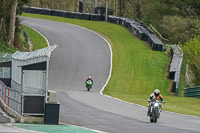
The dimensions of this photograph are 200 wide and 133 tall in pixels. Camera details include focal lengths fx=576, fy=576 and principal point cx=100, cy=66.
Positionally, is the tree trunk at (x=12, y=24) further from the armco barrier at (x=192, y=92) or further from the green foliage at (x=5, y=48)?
the armco barrier at (x=192, y=92)

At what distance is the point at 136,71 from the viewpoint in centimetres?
4891

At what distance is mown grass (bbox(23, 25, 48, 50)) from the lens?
56.5 metres

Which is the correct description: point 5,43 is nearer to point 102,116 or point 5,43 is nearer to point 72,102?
point 72,102

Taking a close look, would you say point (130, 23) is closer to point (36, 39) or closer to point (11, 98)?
point (36, 39)

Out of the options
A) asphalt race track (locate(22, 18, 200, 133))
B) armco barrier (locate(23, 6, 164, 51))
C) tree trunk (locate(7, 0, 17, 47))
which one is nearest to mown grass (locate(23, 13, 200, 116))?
armco barrier (locate(23, 6, 164, 51))

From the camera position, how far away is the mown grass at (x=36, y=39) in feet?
185

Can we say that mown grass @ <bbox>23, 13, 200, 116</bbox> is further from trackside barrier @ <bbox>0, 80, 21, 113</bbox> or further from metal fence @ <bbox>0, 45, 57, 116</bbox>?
metal fence @ <bbox>0, 45, 57, 116</bbox>

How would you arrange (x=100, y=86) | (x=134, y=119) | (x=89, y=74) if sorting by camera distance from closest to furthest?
(x=134, y=119)
(x=100, y=86)
(x=89, y=74)

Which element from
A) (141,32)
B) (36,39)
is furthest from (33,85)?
(141,32)

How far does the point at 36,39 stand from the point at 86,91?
71.2 feet

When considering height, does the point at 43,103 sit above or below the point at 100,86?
above

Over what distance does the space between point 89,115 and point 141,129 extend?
473 centimetres

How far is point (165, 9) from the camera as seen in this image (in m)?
77.4

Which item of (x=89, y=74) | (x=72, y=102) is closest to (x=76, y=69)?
(x=89, y=74)
